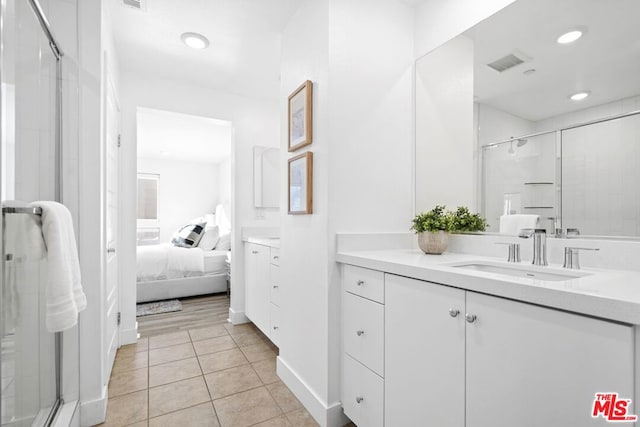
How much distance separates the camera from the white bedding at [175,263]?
3.83m

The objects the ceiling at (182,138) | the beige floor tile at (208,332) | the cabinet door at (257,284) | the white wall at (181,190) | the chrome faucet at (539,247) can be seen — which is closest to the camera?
the chrome faucet at (539,247)

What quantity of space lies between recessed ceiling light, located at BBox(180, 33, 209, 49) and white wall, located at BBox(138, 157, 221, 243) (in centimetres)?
481

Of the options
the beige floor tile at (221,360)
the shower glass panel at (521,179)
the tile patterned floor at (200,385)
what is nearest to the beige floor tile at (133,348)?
the tile patterned floor at (200,385)

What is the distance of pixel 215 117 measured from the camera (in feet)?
10.2

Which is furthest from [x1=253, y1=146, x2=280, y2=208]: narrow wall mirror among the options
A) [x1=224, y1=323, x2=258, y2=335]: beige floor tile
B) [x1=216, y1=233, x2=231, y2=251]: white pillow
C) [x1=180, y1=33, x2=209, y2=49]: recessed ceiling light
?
[x1=216, y1=233, x2=231, y2=251]: white pillow

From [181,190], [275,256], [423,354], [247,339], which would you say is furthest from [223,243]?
[423,354]

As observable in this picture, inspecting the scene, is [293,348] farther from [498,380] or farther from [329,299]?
[498,380]

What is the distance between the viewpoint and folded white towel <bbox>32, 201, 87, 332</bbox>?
41.5 inches

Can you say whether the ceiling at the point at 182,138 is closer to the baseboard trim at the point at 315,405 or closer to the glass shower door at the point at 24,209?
the glass shower door at the point at 24,209

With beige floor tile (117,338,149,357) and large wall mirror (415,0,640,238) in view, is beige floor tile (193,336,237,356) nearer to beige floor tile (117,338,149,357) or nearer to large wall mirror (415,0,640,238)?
beige floor tile (117,338,149,357)

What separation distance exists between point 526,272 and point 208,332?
2627mm

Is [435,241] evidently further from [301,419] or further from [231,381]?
[231,381]

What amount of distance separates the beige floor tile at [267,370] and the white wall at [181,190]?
528 centimetres

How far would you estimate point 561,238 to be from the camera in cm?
130
